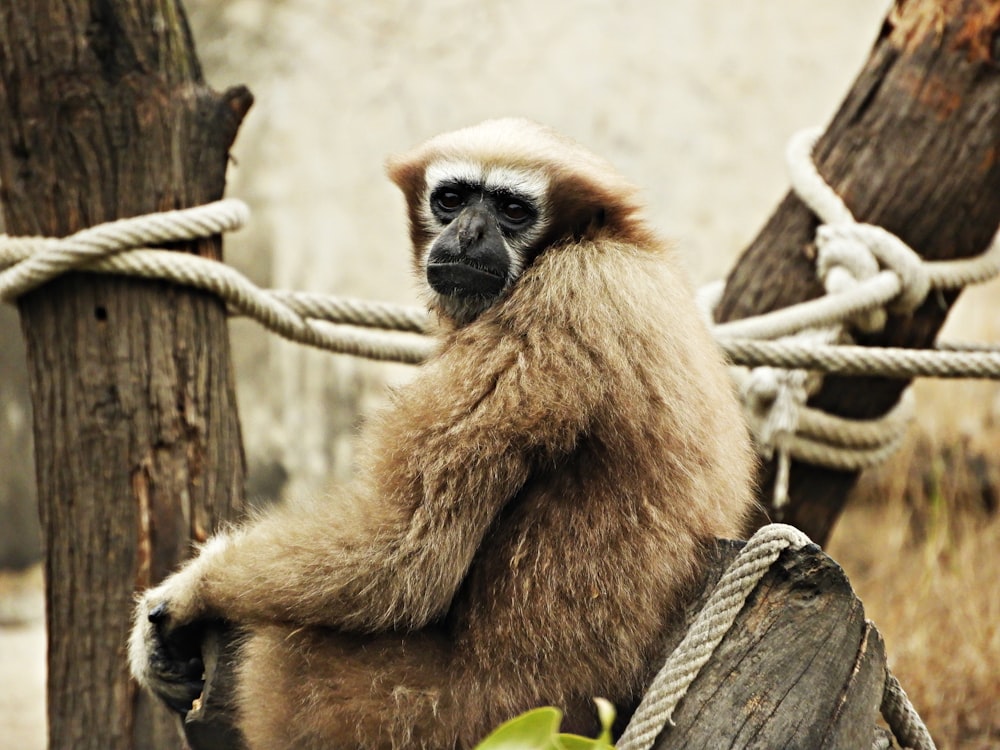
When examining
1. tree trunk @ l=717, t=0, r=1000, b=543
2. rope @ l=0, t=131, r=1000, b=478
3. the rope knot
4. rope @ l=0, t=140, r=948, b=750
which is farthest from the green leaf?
tree trunk @ l=717, t=0, r=1000, b=543

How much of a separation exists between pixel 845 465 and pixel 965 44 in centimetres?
161

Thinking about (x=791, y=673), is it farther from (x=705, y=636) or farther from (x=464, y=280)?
(x=464, y=280)

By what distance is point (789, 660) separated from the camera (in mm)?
2188

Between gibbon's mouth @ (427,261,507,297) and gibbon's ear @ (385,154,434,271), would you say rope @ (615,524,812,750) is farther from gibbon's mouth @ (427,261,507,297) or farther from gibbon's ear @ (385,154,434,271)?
gibbon's ear @ (385,154,434,271)

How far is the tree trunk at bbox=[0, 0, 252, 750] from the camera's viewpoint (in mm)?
3428

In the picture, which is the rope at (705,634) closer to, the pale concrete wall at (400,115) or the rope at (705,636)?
the rope at (705,636)

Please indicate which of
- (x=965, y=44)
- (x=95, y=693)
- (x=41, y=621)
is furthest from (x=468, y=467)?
(x=41, y=621)

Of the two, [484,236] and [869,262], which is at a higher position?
[484,236]

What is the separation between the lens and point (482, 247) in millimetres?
3086

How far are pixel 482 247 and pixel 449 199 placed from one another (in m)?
0.26

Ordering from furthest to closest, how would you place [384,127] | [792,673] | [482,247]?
[384,127], [482,247], [792,673]

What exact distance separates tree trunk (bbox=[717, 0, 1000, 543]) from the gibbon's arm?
202cm

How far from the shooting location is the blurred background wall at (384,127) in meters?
8.50

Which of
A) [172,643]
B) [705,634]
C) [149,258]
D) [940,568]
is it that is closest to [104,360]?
[149,258]
